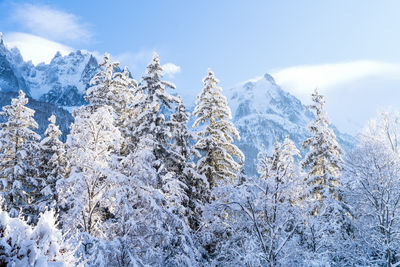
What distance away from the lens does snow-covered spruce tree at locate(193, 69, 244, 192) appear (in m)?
20.2

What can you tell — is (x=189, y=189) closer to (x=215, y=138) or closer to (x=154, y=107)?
(x=215, y=138)

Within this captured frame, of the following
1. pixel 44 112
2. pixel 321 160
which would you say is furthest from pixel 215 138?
pixel 44 112

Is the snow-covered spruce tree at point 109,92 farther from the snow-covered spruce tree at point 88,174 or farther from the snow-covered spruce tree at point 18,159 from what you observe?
the snow-covered spruce tree at point 88,174

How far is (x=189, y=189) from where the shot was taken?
19.0 m

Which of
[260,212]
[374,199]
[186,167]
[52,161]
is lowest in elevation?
[52,161]

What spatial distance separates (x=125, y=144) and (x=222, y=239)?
8058 mm

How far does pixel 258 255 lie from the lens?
39.4 ft

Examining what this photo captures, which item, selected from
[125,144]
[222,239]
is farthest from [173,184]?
[125,144]

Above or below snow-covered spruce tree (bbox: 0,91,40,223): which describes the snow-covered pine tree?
above

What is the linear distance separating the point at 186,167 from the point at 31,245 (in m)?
14.8

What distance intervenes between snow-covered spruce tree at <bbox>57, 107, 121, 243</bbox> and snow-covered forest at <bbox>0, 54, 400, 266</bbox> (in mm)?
49

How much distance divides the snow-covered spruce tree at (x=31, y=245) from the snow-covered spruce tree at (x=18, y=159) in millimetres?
16268

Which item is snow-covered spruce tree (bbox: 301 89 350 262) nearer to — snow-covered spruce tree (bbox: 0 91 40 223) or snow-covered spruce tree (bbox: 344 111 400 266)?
snow-covered spruce tree (bbox: 344 111 400 266)

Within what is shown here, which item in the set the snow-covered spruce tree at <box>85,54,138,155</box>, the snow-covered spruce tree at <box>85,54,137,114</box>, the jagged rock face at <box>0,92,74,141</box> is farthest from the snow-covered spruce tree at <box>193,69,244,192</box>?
the jagged rock face at <box>0,92,74,141</box>
